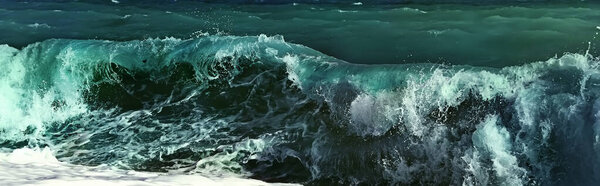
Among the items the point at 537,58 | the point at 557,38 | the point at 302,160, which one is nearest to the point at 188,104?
the point at 302,160

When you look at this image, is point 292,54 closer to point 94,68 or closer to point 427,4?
point 94,68

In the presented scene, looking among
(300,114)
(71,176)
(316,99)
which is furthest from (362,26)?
(71,176)

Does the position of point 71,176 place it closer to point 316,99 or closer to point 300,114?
point 300,114

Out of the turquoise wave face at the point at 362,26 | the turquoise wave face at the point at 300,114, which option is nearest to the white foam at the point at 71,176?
the turquoise wave face at the point at 300,114

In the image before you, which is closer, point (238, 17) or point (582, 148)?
point (582, 148)

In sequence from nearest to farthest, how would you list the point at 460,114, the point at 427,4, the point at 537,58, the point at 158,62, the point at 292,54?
the point at 460,114
the point at 537,58
the point at 292,54
the point at 158,62
the point at 427,4

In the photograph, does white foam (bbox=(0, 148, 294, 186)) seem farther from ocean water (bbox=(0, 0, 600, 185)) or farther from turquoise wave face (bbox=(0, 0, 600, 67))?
turquoise wave face (bbox=(0, 0, 600, 67))

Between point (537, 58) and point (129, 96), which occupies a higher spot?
point (537, 58)
